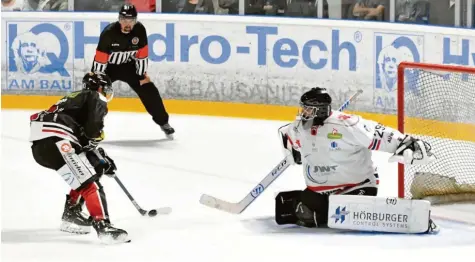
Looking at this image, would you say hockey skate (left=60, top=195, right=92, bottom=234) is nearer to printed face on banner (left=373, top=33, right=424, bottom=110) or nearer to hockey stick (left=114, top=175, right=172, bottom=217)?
hockey stick (left=114, top=175, right=172, bottom=217)

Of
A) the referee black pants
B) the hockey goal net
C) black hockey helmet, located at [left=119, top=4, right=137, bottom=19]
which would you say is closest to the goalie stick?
the hockey goal net

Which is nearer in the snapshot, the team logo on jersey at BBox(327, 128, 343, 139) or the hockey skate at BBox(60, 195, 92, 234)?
the team logo on jersey at BBox(327, 128, 343, 139)

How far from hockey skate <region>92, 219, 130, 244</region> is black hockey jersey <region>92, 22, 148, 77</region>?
10.7ft

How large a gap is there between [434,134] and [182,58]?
3830 millimetres

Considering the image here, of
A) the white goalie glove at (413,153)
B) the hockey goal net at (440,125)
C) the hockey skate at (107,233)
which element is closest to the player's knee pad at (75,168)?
the hockey skate at (107,233)

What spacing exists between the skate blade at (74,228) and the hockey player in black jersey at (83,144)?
91 millimetres

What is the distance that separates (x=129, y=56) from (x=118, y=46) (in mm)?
131

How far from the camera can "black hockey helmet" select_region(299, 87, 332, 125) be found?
6.10 m

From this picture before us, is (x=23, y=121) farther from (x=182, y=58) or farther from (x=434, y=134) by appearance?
(x=434, y=134)

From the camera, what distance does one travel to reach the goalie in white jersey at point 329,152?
6102 millimetres

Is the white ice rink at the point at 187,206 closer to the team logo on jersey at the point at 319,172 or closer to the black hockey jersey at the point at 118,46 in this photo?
the team logo on jersey at the point at 319,172

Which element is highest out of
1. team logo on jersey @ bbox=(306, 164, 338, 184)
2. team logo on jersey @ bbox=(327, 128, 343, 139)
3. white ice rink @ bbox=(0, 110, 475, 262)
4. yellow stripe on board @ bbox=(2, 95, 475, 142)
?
team logo on jersey @ bbox=(327, 128, 343, 139)

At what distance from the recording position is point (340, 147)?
6.18m

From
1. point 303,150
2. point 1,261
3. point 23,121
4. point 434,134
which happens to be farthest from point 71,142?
point 23,121
